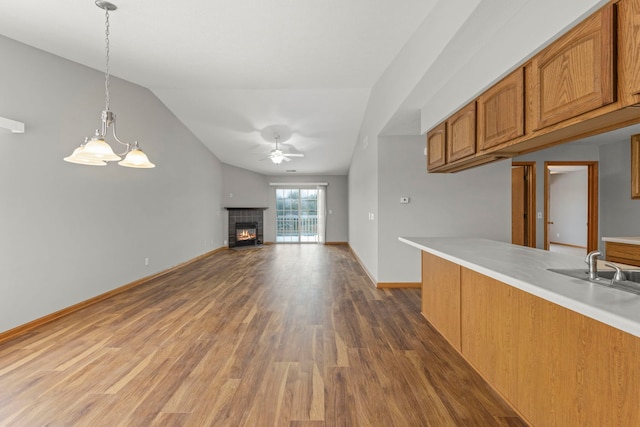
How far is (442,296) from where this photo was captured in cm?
292

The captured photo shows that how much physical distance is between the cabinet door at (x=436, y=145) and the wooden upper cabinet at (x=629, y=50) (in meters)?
1.82

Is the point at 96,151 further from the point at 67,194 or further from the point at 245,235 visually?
the point at 245,235

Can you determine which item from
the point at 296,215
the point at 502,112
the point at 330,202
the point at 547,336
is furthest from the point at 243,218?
the point at 547,336

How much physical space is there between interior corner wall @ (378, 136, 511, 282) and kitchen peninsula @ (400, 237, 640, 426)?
80.2 inches

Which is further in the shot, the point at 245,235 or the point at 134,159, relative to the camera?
the point at 245,235

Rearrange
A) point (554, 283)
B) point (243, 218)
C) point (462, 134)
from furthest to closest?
1. point (243, 218)
2. point (462, 134)
3. point (554, 283)

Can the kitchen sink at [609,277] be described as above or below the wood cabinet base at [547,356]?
above

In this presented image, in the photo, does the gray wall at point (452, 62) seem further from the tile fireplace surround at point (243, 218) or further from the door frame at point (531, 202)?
the tile fireplace surround at point (243, 218)

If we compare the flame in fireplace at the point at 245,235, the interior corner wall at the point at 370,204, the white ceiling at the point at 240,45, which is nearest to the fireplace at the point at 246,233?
the flame in fireplace at the point at 245,235

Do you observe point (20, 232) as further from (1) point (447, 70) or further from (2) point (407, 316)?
(1) point (447, 70)

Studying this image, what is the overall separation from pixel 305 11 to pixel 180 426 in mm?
3203

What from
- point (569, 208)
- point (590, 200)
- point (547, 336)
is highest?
point (590, 200)

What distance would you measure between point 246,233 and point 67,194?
21.3 ft

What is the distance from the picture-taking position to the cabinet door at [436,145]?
10.3 feet
